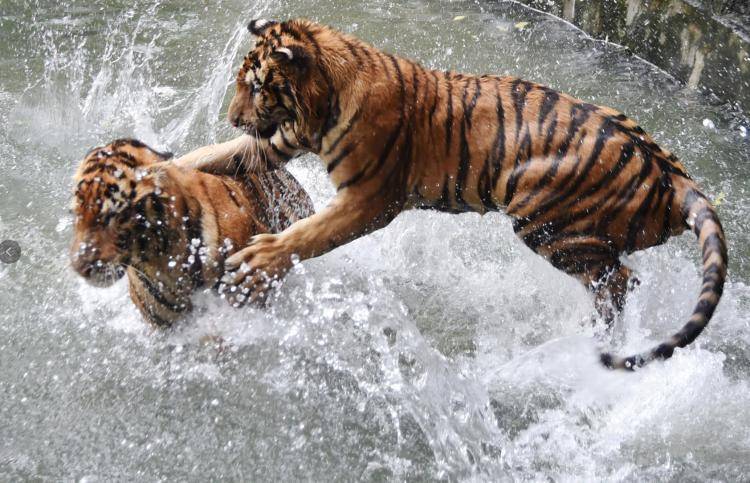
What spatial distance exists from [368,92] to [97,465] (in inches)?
54.4

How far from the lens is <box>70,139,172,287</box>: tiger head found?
2.21 meters

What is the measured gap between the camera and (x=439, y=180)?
8.40 ft

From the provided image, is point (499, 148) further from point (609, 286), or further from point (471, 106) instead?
point (609, 286)

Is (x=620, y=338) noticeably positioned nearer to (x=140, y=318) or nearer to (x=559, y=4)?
(x=140, y=318)

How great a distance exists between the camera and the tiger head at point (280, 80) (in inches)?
91.6

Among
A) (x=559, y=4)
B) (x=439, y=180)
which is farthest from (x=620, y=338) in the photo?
(x=559, y=4)

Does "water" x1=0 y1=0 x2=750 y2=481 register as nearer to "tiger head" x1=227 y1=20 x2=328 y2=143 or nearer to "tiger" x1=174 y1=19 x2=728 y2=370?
"tiger" x1=174 y1=19 x2=728 y2=370


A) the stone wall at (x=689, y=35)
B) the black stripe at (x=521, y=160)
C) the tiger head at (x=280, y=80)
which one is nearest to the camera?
the tiger head at (x=280, y=80)

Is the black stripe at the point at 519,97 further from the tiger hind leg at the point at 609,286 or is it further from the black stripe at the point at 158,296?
the black stripe at the point at 158,296

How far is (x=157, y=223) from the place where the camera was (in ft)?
7.60

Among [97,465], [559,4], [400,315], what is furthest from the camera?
→ [559,4]

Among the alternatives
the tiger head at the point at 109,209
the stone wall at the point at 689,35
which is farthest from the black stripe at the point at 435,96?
the stone wall at the point at 689,35

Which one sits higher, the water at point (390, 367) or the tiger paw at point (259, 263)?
the tiger paw at point (259, 263)

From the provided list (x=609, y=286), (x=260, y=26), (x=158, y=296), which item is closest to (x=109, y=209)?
(x=158, y=296)
